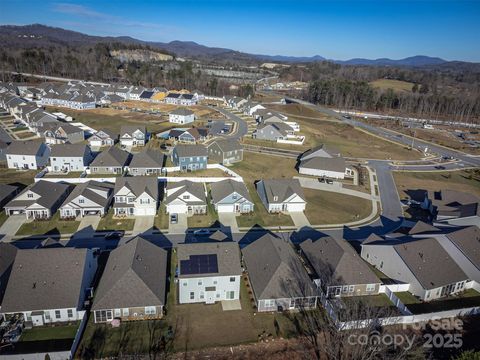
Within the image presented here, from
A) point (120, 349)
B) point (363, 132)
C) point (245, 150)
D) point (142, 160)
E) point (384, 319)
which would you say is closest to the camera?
point (120, 349)

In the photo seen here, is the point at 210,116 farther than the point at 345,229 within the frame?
Yes

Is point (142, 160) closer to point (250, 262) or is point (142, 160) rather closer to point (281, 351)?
point (250, 262)

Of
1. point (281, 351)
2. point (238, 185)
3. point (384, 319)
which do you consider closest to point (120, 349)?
point (281, 351)

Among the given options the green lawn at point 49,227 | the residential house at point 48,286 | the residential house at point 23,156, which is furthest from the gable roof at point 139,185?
the residential house at point 23,156

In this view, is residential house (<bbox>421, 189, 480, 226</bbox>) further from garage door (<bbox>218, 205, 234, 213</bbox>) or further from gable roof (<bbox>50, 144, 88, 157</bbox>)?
gable roof (<bbox>50, 144, 88, 157</bbox>)

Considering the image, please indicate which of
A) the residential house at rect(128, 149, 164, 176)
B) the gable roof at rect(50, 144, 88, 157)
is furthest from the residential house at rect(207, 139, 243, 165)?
the gable roof at rect(50, 144, 88, 157)

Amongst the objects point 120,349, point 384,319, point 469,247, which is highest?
point 469,247

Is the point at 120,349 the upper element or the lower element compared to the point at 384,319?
lower

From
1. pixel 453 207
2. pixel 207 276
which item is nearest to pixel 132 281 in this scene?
pixel 207 276
